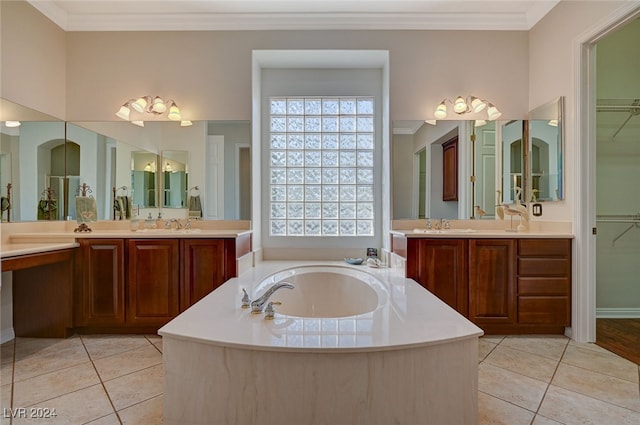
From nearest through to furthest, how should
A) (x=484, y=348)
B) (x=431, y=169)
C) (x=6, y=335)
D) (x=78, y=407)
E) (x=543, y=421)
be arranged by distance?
(x=543, y=421)
(x=78, y=407)
(x=484, y=348)
(x=6, y=335)
(x=431, y=169)

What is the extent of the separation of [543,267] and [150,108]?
3.69m

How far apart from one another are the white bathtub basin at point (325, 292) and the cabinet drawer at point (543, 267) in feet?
3.92

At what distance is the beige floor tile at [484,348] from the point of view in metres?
2.27

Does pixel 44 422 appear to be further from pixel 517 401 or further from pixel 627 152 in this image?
pixel 627 152

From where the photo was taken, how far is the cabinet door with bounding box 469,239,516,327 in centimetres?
257

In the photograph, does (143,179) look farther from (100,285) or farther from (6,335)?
(6,335)

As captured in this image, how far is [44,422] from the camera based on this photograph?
61.9 inches

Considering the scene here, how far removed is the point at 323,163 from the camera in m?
3.44

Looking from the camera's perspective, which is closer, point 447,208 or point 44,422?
point 44,422

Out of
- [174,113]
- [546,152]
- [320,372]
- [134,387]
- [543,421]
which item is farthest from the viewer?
[174,113]

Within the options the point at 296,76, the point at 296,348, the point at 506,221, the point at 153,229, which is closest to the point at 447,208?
the point at 506,221

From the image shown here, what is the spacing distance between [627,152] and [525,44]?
1379 mm

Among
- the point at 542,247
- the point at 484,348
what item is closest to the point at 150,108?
the point at 484,348

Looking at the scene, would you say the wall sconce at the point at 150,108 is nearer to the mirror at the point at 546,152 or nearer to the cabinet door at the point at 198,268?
the cabinet door at the point at 198,268
